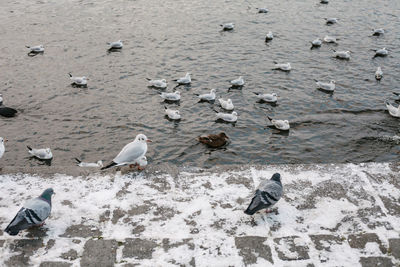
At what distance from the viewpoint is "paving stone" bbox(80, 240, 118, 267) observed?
5.12m

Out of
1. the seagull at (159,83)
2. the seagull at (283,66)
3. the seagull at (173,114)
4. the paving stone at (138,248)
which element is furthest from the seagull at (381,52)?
the paving stone at (138,248)

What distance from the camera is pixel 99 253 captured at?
5.25m

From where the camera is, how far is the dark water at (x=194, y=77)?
12.5 m

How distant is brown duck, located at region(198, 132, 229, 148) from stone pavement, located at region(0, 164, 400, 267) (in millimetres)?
5519

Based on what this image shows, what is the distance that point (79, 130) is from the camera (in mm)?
13125

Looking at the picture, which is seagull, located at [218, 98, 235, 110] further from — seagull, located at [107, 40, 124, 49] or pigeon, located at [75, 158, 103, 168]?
seagull, located at [107, 40, 124, 49]

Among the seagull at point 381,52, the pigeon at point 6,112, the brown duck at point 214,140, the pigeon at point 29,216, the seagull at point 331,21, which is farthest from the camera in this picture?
the seagull at point 331,21

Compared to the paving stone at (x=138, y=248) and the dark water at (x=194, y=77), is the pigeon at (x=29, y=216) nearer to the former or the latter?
the paving stone at (x=138, y=248)

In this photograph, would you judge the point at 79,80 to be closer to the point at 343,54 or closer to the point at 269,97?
the point at 269,97

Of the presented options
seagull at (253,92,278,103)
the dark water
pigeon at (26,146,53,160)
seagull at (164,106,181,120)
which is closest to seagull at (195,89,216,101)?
the dark water

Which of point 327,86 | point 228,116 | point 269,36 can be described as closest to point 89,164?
point 228,116

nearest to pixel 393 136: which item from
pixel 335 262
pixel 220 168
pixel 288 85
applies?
A: pixel 288 85

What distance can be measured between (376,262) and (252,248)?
1570 mm

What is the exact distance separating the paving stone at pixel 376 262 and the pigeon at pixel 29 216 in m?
4.27
